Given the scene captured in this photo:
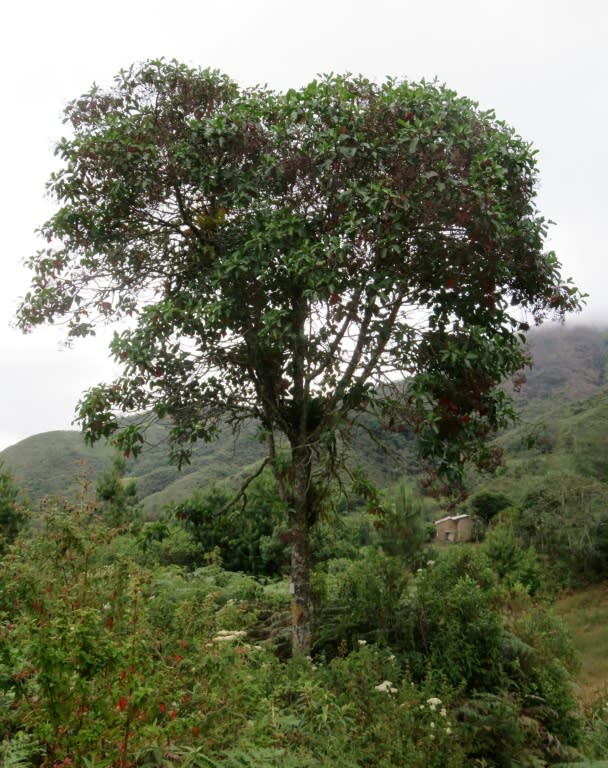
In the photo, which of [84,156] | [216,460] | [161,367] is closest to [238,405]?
[161,367]

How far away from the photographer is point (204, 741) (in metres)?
3.17

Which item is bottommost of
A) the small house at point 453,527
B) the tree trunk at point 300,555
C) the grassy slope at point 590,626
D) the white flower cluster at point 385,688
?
the small house at point 453,527

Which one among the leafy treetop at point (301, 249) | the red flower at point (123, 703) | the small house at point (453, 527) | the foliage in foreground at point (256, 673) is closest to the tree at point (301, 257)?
the leafy treetop at point (301, 249)

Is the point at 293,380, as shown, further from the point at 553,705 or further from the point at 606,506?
the point at 606,506

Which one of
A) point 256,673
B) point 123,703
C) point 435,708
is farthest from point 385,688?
point 123,703

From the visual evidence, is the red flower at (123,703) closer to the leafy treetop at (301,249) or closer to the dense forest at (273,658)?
the dense forest at (273,658)

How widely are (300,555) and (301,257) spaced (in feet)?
11.8

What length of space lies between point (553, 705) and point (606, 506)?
23762 millimetres

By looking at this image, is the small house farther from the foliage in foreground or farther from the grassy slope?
the foliage in foreground

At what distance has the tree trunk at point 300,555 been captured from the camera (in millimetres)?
6895

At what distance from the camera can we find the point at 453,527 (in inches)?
1777

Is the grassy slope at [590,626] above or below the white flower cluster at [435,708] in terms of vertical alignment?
below

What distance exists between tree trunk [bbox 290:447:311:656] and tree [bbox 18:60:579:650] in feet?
0.09

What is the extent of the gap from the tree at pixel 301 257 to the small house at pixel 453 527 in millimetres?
37136
